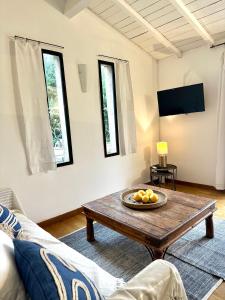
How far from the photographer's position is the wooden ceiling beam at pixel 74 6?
2.79 metres

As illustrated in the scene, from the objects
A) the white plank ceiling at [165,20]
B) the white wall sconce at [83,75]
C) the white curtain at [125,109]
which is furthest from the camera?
the white curtain at [125,109]

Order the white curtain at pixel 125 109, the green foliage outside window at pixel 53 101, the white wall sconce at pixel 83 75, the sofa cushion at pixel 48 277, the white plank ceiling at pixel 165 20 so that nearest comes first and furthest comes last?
the sofa cushion at pixel 48 277, the white plank ceiling at pixel 165 20, the green foliage outside window at pixel 53 101, the white wall sconce at pixel 83 75, the white curtain at pixel 125 109

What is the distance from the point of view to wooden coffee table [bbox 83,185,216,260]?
1772 millimetres

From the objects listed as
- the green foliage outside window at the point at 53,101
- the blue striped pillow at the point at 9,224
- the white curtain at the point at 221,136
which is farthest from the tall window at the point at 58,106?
the white curtain at the point at 221,136

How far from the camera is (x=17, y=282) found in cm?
86

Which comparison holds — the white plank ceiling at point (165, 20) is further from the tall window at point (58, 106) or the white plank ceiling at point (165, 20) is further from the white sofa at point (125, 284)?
the white sofa at point (125, 284)

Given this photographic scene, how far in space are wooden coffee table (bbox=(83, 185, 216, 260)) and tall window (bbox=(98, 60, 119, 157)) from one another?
1.41m

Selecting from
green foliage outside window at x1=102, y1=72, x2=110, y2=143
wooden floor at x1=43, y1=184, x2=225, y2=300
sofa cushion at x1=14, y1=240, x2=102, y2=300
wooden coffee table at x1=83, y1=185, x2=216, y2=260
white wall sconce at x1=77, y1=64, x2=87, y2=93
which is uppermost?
white wall sconce at x1=77, y1=64, x2=87, y2=93

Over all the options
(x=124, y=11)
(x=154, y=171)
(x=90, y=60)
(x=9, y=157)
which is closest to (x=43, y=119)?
(x=9, y=157)

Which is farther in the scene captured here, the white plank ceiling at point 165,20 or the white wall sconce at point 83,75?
the white wall sconce at point 83,75

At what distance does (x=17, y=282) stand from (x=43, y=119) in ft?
7.30

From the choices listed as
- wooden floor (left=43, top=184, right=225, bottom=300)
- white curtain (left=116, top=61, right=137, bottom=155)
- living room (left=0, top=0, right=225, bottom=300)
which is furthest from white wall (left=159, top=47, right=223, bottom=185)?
white curtain (left=116, top=61, right=137, bottom=155)

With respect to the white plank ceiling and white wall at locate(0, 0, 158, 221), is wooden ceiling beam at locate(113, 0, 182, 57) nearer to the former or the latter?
the white plank ceiling

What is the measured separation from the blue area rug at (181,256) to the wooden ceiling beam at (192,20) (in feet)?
8.75
